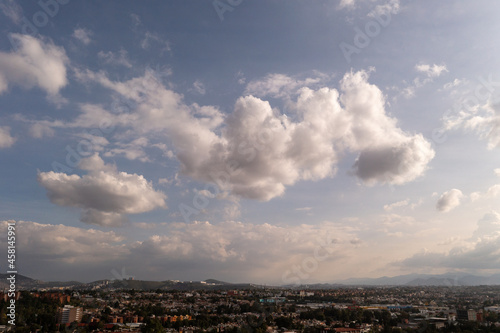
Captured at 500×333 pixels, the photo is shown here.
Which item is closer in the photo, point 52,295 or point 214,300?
point 52,295

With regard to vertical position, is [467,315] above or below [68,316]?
below

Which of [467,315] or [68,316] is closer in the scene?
[68,316]

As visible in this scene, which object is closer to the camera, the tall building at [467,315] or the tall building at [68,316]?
the tall building at [68,316]

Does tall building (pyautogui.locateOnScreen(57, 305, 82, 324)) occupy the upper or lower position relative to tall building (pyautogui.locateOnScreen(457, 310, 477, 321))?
upper

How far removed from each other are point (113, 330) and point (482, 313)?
223 ft

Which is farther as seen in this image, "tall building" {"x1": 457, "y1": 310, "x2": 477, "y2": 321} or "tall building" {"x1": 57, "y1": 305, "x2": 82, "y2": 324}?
"tall building" {"x1": 457, "y1": 310, "x2": 477, "y2": 321}

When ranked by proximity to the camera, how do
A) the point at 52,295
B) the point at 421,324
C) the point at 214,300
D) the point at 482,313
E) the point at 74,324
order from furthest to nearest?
the point at 214,300
the point at 52,295
the point at 482,313
the point at 421,324
the point at 74,324

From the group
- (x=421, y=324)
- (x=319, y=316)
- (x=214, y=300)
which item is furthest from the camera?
(x=214, y=300)

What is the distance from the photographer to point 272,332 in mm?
51531

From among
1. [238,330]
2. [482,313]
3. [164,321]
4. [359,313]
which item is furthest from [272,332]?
[482,313]

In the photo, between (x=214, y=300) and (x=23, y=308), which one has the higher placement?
(x=23, y=308)

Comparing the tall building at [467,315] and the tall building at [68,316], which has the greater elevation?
the tall building at [68,316]

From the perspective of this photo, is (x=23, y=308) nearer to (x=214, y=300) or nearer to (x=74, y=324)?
(x=74, y=324)

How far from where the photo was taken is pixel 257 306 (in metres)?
86.4
